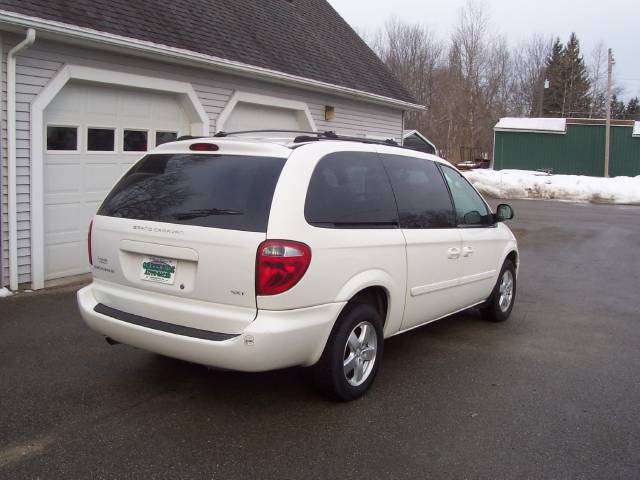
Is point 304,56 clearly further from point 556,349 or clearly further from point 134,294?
point 134,294

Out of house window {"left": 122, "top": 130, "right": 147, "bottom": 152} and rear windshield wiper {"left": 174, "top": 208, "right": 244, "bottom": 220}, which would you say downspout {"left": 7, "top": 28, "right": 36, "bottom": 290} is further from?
rear windshield wiper {"left": 174, "top": 208, "right": 244, "bottom": 220}

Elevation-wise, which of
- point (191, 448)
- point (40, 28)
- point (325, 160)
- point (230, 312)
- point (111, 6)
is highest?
point (111, 6)

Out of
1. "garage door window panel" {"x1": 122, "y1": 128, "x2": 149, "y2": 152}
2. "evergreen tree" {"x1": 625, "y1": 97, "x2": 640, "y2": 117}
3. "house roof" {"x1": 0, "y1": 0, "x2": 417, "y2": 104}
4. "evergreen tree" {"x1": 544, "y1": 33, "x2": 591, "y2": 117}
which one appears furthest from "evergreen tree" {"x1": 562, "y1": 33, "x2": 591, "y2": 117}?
"garage door window panel" {"x1": 122, "y1": 128, "x2": 149, "y2": 152}

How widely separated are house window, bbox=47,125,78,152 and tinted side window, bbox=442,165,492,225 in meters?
4.91

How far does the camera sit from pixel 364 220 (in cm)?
430

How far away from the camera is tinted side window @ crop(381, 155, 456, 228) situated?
15.7 ft

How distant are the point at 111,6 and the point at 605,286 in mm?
7872

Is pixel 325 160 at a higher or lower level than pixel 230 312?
higher

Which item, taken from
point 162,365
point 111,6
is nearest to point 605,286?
point 162,365

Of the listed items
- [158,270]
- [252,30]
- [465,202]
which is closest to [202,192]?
[158,270]

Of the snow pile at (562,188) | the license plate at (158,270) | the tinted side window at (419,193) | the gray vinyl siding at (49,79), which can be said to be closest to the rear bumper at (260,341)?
the license plate at (158,270)

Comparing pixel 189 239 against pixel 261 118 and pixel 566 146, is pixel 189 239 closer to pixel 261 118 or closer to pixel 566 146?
pixel 261 118

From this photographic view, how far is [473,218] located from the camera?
5.71 m

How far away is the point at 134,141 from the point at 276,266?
5.95 metres
